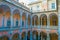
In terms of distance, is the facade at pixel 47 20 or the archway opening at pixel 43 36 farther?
the archway opening at pixel 43 36

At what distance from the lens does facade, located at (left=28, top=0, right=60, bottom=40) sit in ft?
98.1

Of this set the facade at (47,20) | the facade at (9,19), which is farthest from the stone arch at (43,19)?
the facade at (9,19)

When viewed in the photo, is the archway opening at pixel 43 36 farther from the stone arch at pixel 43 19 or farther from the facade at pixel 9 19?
the facade at pixel 9 19

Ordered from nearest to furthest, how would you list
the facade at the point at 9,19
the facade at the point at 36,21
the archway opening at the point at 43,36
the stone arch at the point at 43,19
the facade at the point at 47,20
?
the facade at the point at 9,19
the facade at the point at 36,21
the facade at the point at 47,20
the stone arch at the point at 43,19
the archway opening at the point at 43,36

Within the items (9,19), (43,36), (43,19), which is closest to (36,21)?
(43,19)

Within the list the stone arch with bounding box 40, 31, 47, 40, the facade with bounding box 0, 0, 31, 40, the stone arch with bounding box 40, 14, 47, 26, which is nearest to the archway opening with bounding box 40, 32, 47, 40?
the stone arch with bounding box 40, 31, 47, 40

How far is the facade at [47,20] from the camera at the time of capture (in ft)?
98.1

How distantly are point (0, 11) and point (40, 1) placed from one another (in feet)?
59.0

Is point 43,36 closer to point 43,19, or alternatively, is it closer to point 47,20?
point 43,19

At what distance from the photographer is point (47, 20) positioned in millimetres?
31641

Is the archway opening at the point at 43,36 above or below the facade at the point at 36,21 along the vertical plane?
below

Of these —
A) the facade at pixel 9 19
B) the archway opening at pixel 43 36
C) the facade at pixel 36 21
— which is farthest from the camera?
the archway opening at pixel 43 36

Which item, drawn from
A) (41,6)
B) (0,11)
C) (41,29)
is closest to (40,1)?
(41,6)

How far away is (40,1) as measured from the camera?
37.5m
